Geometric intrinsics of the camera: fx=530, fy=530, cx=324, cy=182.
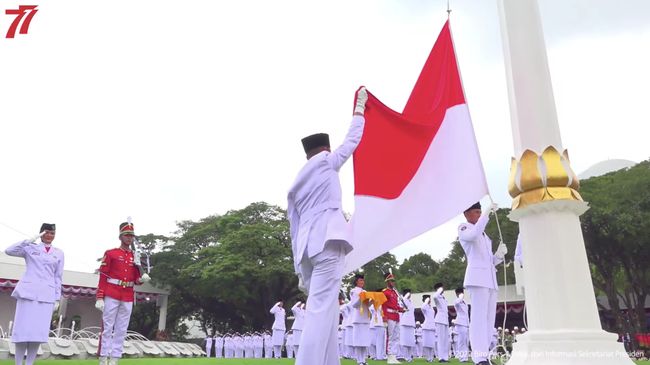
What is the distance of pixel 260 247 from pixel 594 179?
788 inches

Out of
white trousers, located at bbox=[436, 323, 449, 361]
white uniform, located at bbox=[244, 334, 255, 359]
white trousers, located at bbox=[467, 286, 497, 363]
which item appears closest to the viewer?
white trousers, located at bbox=[467, 286, 497, 363]

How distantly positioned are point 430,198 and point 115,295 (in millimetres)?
5373

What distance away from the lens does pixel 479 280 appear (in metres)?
6.32

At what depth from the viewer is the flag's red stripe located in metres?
4.79

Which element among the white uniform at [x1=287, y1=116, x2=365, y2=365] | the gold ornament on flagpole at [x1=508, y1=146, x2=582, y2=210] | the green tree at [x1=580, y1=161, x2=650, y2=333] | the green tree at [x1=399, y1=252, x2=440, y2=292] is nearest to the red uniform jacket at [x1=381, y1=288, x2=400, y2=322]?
the white uniform at [x1=287, y1=116, x2=365, y2=365]

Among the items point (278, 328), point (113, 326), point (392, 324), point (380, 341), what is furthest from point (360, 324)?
point (278, 328)

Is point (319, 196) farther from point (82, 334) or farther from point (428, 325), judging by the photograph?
point (82, 334)

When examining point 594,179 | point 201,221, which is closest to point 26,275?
point 594,179

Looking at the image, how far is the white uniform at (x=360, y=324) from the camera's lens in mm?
11750

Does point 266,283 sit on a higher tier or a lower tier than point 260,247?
lower

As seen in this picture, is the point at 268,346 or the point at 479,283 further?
the point at 268,346

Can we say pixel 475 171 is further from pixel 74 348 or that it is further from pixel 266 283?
pixel 266 283

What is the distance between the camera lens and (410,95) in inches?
207

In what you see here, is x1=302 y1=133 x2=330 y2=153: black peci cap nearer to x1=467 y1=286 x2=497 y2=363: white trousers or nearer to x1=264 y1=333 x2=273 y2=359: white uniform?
x1=467 y1=286 x2=497 y2=363: white trousers
